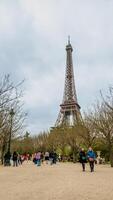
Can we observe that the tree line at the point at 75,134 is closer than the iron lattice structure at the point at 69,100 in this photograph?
Yes

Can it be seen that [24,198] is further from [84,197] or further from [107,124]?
[107,124]

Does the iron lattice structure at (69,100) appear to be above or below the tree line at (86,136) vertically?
above

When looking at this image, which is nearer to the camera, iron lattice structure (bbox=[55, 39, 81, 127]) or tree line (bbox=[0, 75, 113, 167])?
tree line (bbox=[0, 75, 113, 167])

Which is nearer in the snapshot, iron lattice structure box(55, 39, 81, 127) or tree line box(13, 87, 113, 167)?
tree line box(13, 87, 113, 167)

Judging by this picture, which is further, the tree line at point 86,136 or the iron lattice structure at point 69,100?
the iron lattice structure at point 69,100

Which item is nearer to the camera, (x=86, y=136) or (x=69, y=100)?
(x=86, y=136)

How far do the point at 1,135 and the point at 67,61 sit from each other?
4945cm

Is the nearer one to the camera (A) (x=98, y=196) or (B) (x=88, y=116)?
(A) (x=98, y=196)

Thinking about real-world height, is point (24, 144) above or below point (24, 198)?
above

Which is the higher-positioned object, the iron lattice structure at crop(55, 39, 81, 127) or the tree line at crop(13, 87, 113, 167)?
the iron lattice structure at crop(55, 39, 81, 127)

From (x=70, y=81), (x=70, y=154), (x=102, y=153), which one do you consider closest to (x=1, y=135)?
(x=102, y=153)

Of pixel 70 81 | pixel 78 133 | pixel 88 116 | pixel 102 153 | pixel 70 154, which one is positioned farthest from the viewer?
pixel 70 81

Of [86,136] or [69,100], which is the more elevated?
[69,100]

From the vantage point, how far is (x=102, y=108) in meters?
50.3
